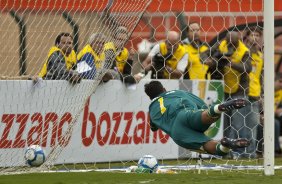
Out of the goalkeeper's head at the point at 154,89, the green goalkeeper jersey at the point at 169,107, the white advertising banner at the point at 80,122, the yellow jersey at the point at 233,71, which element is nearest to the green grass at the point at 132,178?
the green goalkeeper jersey at the point at 169,107

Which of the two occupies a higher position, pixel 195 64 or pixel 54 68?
pixel 195 64

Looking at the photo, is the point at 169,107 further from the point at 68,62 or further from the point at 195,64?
the point at 195,64

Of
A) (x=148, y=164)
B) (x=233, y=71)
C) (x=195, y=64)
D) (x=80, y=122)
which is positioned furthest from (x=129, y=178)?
(x=195, y=64)

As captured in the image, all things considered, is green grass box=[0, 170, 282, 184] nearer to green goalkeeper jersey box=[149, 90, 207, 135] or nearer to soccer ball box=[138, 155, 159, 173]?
green goalkeeper jersey box=[149, 90, 207, 135]

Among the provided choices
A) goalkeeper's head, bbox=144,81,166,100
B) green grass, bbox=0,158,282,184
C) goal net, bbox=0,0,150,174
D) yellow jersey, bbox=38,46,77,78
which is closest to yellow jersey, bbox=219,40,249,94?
goal net, bbox=0,0,150,174

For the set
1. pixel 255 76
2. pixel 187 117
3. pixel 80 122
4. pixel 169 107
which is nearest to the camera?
pixel 187 117

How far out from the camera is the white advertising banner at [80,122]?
504 inches

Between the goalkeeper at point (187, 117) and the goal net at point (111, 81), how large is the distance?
2.61 feet

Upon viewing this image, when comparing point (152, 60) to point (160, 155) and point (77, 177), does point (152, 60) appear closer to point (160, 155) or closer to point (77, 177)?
point (160, 155)

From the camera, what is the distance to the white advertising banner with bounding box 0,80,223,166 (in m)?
12.8

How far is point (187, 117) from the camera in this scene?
1123cm

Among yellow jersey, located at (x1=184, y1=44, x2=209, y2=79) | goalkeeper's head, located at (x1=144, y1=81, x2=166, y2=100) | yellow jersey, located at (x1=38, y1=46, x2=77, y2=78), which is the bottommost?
goalkeeper's head, located at (x1=144, y1=81, x2=166, y2=100)

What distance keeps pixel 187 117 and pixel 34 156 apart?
2027 mm

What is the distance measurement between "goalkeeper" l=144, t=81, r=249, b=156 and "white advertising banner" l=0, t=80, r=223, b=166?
147 cm
